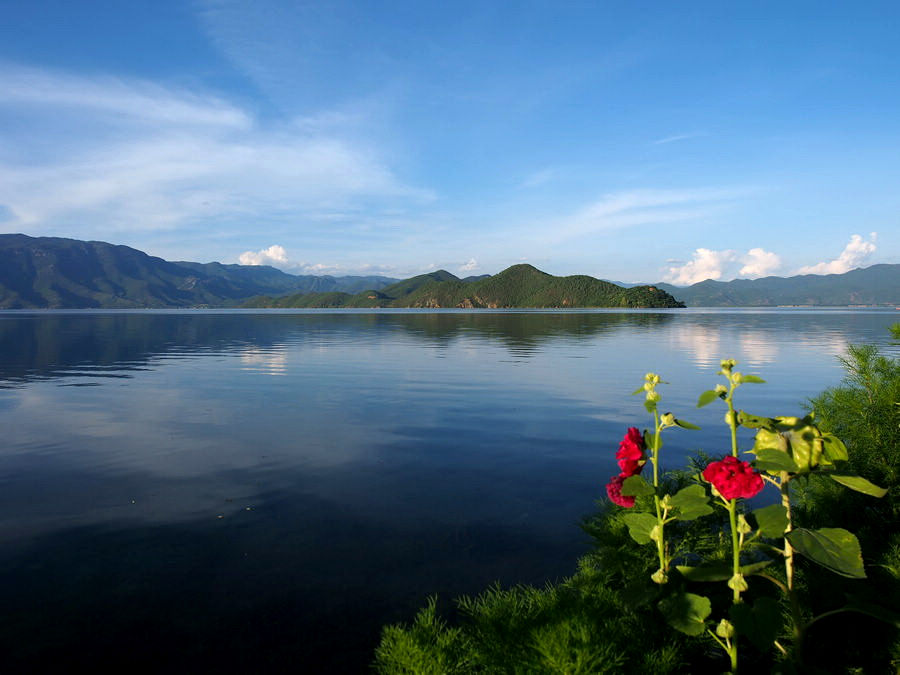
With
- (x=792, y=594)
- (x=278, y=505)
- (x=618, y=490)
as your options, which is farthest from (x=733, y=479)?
(x=278, y=505)

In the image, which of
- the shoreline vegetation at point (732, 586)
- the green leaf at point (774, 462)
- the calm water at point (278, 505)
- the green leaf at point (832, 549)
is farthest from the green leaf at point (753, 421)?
the calm water at point (278, 505)

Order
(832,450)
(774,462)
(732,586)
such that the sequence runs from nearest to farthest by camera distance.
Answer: (774,462) → (832,450) → (732,586)

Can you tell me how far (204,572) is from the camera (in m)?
6.81

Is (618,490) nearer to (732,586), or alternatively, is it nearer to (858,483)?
(732,586)

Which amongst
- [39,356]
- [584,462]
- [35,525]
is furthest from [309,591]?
[39,356]

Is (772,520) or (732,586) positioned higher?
(772,520)

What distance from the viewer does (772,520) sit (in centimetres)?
266

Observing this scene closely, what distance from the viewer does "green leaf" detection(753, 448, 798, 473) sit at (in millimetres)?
2453

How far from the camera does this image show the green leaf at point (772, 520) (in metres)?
2.59

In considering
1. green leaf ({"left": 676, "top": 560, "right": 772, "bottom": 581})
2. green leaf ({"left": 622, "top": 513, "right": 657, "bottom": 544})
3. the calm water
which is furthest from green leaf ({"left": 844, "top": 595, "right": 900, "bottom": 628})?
the calm water

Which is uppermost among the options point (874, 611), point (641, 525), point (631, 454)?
point (631, 454)

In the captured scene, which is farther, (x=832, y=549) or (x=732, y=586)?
(x=732, y=586)

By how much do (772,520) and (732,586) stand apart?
1.52 ft

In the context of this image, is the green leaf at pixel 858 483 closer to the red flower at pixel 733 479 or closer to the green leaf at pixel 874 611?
the red flower at pixel 733 479
